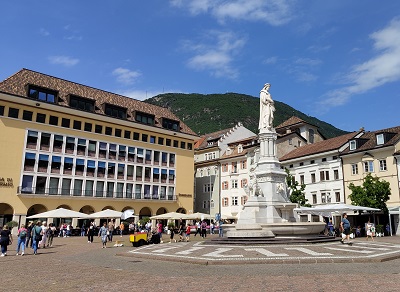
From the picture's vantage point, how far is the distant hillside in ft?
419

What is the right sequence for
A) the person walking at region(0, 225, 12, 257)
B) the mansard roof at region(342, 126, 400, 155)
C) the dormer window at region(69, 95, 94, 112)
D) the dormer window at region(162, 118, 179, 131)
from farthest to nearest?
the dormer window at region(162, 118, 179, 131)
the dormer window at region(69, 95, 94, 112)
the mansard roof at region(342, 126, 400, 155)
the person walking at region(0, 225, 12, 257)

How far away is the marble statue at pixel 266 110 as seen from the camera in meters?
27.0

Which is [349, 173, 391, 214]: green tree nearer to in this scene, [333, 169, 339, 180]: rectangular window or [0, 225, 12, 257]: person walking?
[333, 169, 339, 180]: rectangular window

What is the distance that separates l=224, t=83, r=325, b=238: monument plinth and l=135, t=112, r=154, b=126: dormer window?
32.6 m

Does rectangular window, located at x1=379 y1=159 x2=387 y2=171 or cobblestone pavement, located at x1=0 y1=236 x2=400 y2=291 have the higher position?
rectangular window, located at x1=379 y1=159 x2=387 y2=171

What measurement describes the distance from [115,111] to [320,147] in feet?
98.8

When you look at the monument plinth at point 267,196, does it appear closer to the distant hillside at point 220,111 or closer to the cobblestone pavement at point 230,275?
the cobblestone pavement at point 230,275

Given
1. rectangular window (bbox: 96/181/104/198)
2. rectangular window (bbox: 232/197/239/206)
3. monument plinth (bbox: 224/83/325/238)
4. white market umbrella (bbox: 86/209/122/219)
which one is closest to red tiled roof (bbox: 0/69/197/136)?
rectangular window (bbox: 96/181/104/198)

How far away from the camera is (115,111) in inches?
2147

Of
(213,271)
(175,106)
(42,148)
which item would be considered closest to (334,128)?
(175,106)

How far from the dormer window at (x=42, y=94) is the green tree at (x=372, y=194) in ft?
126

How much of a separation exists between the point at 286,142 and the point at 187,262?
4581 cm

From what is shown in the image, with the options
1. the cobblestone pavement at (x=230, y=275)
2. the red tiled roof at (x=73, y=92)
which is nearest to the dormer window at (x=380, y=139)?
the red tiled roof at (x=73, y=92)

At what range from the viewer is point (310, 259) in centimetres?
1334
